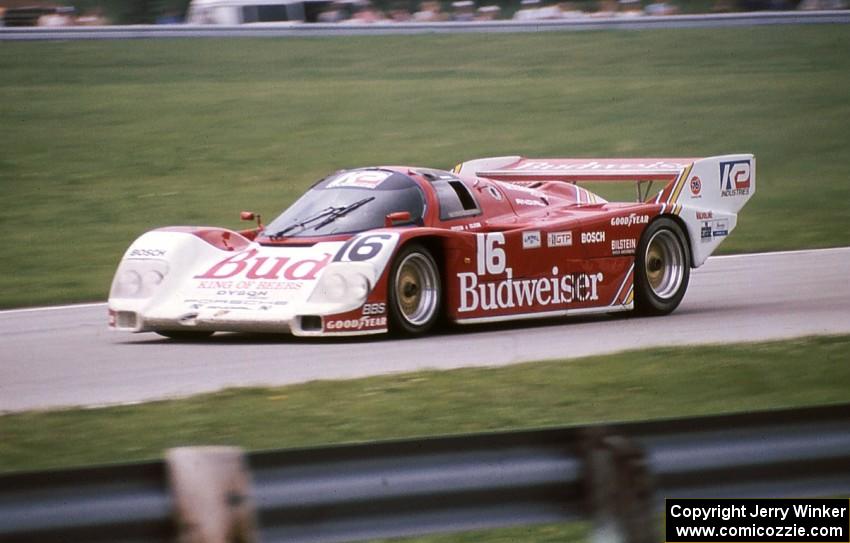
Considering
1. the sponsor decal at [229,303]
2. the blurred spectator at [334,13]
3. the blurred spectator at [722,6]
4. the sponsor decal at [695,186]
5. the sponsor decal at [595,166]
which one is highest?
the blurred spectator at [334,13]

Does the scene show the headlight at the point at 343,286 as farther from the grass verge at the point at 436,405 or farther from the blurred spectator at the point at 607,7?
the blurred spectator at the point at 607,7

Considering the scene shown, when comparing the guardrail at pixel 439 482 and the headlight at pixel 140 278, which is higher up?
the guardrail at pixel 439 482

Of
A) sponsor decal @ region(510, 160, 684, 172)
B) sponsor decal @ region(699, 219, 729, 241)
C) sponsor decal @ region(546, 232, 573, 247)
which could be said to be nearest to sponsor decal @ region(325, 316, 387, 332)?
sponsor decal @ region(546, 232, 573, 247)

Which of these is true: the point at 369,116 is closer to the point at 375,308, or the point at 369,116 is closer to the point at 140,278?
the point at 140,278

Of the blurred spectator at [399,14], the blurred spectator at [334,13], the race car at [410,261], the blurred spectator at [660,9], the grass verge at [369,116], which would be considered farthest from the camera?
the blurred spectator at [660,9]

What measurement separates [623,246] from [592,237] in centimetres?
40

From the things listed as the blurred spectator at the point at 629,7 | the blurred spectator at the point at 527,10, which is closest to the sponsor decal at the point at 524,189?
the blurred spectator at the point at 527,10

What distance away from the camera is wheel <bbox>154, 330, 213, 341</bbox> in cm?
Answer: 1049

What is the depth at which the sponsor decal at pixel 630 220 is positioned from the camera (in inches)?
452

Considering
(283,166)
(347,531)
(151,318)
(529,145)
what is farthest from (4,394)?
(529,145)

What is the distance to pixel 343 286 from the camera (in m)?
9.61

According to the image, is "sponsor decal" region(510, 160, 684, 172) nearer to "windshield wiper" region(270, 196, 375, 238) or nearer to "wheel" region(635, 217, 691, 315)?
"wheel" region(635, 217, 691, 315)

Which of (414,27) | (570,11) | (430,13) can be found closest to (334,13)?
(430,13)

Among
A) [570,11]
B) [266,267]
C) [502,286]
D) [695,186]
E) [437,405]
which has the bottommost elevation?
[437,405]
